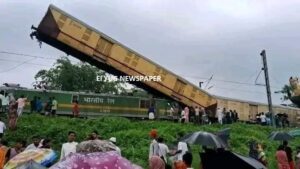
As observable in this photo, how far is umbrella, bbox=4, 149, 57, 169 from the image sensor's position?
17.5 ft

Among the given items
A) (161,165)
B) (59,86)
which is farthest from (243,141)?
(59,86)

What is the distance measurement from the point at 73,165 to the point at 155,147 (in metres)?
7.86

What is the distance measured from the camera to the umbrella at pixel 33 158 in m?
5.33

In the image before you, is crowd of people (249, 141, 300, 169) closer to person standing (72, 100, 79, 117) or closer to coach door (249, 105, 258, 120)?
person standing (72, 100, 79, 117)

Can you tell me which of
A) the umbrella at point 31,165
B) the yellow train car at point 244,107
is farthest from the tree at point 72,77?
the umbrella at point 31,165

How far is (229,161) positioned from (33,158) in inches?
82.3

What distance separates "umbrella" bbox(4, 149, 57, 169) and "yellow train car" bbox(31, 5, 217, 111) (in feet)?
66.1

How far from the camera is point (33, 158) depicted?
5453mm

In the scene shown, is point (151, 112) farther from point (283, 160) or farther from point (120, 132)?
point (283, 160)

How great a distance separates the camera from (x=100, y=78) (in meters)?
58.3

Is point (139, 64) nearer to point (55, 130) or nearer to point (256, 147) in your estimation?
point (55, 130)

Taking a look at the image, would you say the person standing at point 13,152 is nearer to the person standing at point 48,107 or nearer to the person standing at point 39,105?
the person standing at point 48,107

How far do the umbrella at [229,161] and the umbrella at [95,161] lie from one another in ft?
6.87

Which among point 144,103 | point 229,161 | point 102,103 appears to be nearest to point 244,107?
point 144,103
